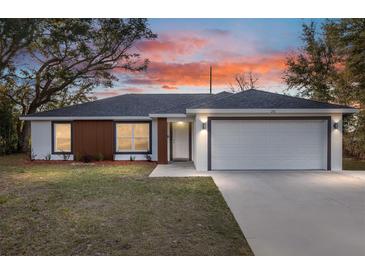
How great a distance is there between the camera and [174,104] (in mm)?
16594

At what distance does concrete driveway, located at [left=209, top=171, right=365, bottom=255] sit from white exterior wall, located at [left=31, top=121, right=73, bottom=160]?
960 centimetres

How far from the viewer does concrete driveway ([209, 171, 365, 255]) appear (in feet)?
13.9

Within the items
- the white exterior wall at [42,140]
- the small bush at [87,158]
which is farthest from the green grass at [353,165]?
the white exterior wall at [42,140]

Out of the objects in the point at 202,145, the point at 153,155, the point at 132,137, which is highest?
the point at 132,137

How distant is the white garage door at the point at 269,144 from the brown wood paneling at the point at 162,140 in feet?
9.46

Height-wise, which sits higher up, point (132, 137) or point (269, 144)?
point (132, 137)

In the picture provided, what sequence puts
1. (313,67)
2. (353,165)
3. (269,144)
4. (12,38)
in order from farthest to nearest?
1. (313,67)
2. (12,38)
3. (353,165)
4. (269,144)

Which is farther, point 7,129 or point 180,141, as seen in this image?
point 7,129

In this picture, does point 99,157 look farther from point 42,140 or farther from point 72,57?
point 72,57

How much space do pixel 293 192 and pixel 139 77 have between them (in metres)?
14.8

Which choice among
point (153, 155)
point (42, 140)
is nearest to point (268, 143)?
point (153, 155)

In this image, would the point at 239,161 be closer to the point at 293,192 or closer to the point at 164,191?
the point at 293,192

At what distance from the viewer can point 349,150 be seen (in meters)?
17.2

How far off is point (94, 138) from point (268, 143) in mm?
8623
